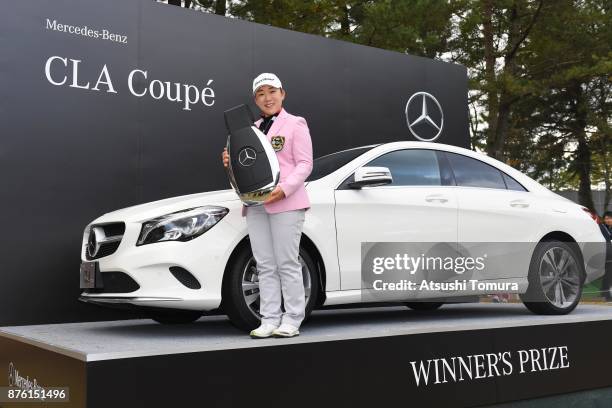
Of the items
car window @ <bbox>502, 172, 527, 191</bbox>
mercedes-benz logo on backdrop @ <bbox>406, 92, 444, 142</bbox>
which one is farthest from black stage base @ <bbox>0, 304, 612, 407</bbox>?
mercedes-benz logo on backdrop @ <bbox>406, 92, 444, 142</bbox>

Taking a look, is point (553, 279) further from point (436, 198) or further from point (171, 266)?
point (171, 266)

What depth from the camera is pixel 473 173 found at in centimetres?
605

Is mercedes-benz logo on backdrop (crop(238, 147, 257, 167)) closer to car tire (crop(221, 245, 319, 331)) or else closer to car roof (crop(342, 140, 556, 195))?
car tire (crop(221, 245, 319, 331))

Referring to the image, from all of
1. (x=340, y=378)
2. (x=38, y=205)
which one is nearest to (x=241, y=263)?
(x=340, y=378)

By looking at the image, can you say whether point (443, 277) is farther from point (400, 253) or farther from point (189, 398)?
point (189, 398)

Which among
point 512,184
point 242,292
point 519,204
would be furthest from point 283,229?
point 512,184

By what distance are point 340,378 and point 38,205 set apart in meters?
3.36

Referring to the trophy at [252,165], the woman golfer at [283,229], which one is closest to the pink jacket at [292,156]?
the woman golfer at [283,229]

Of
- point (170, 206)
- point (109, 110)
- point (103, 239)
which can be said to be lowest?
point (103, 239)

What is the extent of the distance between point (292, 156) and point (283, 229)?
0.48 meters

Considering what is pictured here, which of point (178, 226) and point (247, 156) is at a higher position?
point (247, 156)

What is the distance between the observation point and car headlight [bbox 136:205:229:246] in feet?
14.8

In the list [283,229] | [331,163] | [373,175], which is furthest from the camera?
[331,163]

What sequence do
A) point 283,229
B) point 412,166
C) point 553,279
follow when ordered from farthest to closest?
point 553,279 → point 412,166 → point 283,229
